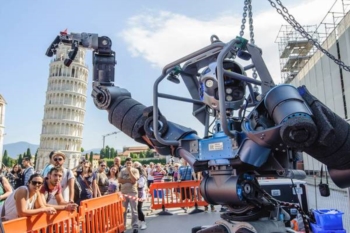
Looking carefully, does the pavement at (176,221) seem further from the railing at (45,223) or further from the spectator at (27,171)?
the spectator at (27,171)

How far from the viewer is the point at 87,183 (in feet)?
22.3

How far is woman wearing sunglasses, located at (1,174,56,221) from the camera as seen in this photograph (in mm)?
3834

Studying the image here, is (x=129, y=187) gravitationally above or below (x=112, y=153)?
below

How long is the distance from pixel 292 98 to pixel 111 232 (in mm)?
5491

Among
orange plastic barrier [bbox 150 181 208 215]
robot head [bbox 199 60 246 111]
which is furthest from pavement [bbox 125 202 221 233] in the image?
robot head [bbox 199 60 246 111]

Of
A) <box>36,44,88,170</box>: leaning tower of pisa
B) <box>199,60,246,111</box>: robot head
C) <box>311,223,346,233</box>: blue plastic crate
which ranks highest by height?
<box>36,44,88,170</box>: leaning tower of pisa

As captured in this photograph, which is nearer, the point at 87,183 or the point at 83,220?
the point at 83,220

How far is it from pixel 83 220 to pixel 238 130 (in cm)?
377

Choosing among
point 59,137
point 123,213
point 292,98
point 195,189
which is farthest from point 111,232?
point 59,137

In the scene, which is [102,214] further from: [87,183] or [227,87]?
A: [227,87]

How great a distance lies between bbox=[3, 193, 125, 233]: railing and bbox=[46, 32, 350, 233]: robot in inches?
72.4

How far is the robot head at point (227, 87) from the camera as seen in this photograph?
2512 millimetres

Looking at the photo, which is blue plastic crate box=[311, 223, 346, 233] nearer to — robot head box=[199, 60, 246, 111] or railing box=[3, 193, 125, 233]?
robot head box=[199, 60, 246, 111]

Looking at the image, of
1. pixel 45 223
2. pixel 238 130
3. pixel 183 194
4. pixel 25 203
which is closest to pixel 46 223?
pixel 45 223
